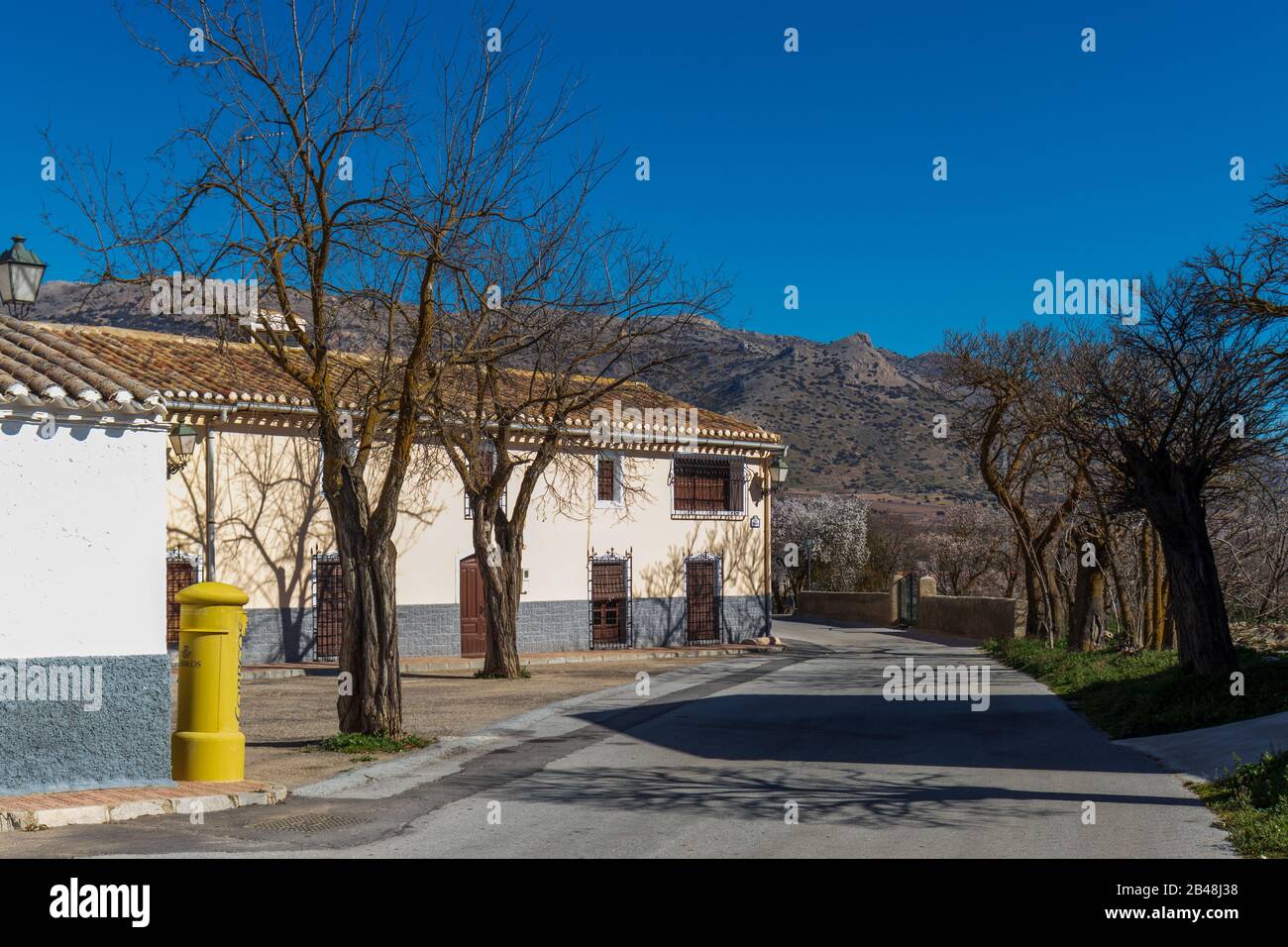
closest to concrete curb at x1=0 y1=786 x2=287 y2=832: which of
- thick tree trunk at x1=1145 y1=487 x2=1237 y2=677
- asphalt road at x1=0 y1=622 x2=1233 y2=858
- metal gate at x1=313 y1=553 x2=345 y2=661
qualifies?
asphalt road at x1=0 y1=622 x2=1233 y2=858

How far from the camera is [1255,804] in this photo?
29.7 feet

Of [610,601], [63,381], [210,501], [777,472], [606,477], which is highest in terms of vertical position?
[777,472]

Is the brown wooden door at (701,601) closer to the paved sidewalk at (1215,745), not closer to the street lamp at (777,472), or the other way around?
the street lamp at (777,472)

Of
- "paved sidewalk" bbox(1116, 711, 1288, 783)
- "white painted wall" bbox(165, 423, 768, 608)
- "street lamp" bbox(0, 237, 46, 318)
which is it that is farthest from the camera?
"white painted wall" bbox(165, 423, 768, 608)

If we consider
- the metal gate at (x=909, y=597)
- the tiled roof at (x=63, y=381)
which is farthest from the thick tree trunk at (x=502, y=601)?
the metal gate at (x=909, y=597)

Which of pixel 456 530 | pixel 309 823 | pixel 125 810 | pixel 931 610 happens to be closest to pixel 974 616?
pixel 931 610

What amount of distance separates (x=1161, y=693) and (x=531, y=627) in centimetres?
1675

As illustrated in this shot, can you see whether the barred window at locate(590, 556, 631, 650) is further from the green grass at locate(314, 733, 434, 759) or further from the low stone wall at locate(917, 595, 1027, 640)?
the green grass at locate(314, 733, 434, 759)

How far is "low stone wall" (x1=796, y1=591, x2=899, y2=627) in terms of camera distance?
134 feet

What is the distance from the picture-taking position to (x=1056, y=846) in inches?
310

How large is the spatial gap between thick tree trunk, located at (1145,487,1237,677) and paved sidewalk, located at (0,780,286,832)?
36.2 ft

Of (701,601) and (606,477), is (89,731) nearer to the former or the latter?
(606,477)
